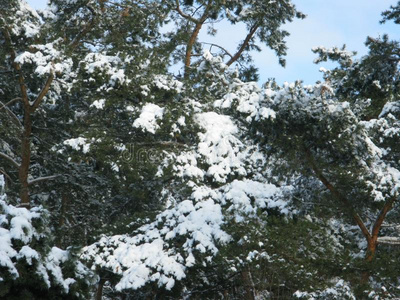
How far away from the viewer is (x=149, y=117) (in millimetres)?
11094

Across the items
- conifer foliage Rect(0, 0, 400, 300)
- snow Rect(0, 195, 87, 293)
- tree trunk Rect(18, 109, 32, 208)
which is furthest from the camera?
tree trunk Rect(18, 109, 32, 208)

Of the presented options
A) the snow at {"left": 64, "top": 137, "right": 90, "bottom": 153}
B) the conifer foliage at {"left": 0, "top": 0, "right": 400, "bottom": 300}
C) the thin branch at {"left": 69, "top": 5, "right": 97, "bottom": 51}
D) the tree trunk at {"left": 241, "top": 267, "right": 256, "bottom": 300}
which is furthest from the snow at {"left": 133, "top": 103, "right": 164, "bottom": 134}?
the tree trunk at {"left": 241, "top": 267, "right": 256, "bottom": 300}

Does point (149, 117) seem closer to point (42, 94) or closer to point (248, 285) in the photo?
point (42, 94)

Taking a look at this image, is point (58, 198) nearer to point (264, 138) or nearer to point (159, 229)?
point (159, 229)

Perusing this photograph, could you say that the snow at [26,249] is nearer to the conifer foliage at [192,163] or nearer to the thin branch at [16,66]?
the conifer foliage at [192,163]

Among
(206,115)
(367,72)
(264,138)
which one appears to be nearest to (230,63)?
(206,115)

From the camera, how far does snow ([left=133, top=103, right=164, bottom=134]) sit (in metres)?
10.9

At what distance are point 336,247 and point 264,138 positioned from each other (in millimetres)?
2326

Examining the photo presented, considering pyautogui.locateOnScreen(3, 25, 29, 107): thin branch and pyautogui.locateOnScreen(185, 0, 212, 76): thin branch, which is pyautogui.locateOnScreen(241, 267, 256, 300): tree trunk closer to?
pyautogui.locateOnScreen(185, 0, 212, 76): thin branch

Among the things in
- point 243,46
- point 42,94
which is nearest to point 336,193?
point 42,94

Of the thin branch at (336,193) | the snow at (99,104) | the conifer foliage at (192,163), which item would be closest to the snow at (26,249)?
the conifer foliage at (192,163)

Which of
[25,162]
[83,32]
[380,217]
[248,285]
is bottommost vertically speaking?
[248,285]

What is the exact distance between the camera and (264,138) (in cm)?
830

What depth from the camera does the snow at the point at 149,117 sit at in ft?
35.8
